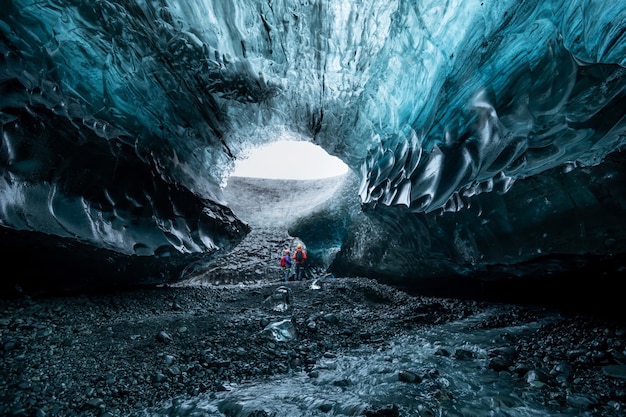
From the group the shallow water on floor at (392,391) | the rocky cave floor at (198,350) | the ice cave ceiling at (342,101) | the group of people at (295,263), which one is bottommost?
the shallow water on floor at (392,391)

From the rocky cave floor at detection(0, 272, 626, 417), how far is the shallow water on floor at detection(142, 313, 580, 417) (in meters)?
0.08

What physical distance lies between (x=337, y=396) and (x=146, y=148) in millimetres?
3840

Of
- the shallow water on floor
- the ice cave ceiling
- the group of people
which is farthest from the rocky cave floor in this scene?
the group of people

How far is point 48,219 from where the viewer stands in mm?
2779

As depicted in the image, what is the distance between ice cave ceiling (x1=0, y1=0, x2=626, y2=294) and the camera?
7.34 ft

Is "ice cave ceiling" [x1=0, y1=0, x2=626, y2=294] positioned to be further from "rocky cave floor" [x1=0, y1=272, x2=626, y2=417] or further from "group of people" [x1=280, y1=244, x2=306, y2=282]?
"group of people" [x1=280, y1=244, x2=306, y2=282]

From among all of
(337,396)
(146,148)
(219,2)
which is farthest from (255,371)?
(219,2)

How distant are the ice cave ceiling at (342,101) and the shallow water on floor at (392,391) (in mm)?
1365

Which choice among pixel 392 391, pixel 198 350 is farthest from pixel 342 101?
pixel 392 391

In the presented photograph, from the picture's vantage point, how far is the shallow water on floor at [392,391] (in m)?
1.67

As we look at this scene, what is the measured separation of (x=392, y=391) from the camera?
1892mm

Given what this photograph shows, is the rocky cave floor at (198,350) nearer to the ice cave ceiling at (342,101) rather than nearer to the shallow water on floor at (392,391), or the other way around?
the shallow water on floor at (392,391)

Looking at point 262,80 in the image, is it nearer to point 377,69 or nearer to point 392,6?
point 377,69

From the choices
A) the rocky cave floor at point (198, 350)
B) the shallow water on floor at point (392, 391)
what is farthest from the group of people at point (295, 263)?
the shallow water on floor at point (392, 391)
